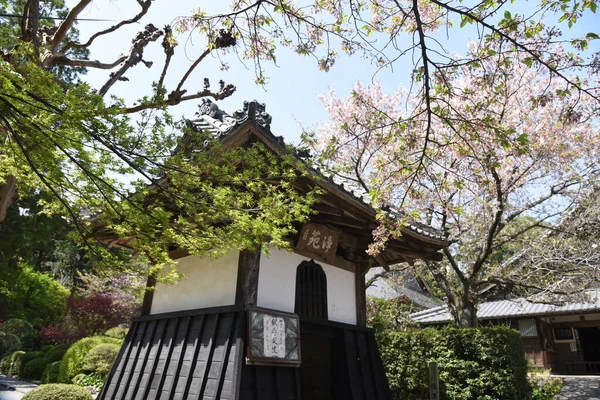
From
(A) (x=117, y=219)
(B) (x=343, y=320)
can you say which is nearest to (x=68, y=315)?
(B) (x=343, y=320)

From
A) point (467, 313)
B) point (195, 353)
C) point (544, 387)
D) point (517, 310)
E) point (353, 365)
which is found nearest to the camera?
point (195, 353)

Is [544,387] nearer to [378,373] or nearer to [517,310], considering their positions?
[517,310]

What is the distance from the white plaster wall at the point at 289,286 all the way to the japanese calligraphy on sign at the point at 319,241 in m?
0.18

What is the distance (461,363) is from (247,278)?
7.45 meters

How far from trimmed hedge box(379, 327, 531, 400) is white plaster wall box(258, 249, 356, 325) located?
14.7ft

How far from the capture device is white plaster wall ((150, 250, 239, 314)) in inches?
237

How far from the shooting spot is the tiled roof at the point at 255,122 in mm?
5178

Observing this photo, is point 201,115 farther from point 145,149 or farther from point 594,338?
point 594,338

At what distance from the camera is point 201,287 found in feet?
21.1

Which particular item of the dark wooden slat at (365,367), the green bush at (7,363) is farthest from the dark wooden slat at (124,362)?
the green bush at (7,363)

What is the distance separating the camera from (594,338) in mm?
22359

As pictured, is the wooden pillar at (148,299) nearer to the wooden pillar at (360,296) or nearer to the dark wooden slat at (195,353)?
the dark wooden slat at (195,353)

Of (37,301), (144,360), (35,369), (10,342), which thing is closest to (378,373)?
(144,360)

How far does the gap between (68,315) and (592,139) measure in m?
24.1
